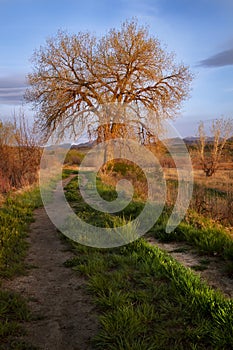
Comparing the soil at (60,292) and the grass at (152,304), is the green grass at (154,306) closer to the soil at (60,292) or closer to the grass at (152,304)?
the grass at (152,304)

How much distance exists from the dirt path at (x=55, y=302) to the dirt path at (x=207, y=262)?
1876 millimetres

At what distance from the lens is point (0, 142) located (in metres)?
18.8

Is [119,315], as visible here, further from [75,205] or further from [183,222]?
[75,205]

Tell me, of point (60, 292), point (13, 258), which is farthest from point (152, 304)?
point (13, 258)

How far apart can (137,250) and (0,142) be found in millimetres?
14876

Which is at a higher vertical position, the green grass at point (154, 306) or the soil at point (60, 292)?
the green grass at point (154, 306)

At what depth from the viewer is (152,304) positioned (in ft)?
13.3

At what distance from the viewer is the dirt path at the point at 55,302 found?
357 centimetres

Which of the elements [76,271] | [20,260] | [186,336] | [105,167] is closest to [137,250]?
[76,271]

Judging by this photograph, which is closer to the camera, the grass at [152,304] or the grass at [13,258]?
the grass at [152,304]

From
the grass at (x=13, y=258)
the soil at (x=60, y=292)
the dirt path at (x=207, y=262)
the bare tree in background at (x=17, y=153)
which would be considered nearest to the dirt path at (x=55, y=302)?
the soil at (x=60, y=292)

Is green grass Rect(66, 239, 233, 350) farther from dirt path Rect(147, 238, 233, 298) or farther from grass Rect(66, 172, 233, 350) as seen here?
dirt path Rect(147, 238, 233, 298)

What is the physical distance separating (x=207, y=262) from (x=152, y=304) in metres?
2.00

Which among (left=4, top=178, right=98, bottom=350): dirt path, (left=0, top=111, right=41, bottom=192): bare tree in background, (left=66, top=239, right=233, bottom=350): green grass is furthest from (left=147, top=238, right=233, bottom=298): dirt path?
(left=0, top=111, right=41, bottom=192): bare tree in background
